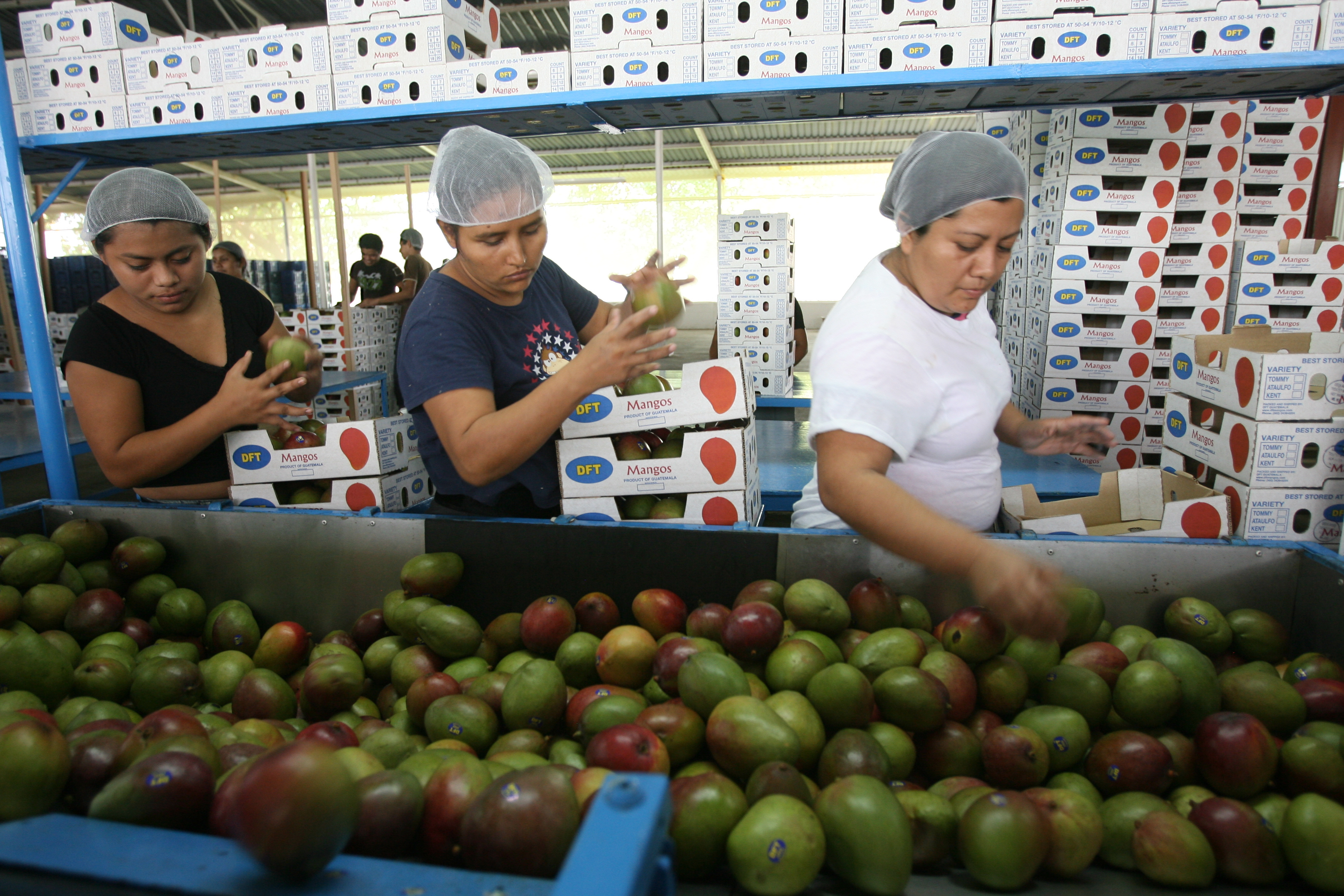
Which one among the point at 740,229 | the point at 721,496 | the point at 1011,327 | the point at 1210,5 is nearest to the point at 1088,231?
the point at 1011,327

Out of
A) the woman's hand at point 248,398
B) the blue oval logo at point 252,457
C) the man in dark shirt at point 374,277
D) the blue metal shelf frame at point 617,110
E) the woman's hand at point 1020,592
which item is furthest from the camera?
the man in dark shirt at point 374,277

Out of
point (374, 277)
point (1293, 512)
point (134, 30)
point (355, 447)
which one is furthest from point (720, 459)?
point (374, 277)

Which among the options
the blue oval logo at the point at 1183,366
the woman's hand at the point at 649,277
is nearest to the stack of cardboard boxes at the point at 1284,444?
the blue oval logo at the point at 1183,366

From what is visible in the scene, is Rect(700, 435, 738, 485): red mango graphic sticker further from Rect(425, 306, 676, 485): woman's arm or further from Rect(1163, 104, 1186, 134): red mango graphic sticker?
Rect(1163, 104, 1186, 134): red mango graphic sticker

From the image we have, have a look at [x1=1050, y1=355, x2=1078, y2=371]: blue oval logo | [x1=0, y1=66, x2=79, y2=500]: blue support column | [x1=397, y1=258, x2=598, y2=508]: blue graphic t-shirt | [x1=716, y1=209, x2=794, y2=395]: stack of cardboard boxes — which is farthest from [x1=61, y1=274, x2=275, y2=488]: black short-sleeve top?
[x1=716, y1=209, x2=794, y2=395]: stack of cardboard boxes

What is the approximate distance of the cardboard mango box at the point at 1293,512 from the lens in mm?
2170

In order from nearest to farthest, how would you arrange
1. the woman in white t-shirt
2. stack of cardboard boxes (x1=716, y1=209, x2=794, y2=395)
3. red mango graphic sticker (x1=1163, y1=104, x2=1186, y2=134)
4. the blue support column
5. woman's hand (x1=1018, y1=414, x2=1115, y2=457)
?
the woman in white t-shirt, woman's hand (x1=1018, y1=414, x2=1115, y2=457), the blue support column, red mango graphic sticker (x1=1163, y1=104, x2=1186, y2=134), stack of cardboard boxes (x1=716, y1=209, x2=794, y2=395)

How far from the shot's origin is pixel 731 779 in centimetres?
117

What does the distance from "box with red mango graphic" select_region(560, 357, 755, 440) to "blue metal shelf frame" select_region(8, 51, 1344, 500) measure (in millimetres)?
1731

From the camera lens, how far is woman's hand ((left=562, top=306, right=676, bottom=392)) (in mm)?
1663

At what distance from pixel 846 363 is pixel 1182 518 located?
1.20m

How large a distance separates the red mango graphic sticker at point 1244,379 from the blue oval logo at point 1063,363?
2.64 m

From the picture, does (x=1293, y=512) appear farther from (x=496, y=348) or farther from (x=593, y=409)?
(x=496, y=348)

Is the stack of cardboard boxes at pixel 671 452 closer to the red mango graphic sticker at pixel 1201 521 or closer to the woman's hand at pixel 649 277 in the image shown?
→ the woman's hand at pixel 649 277
